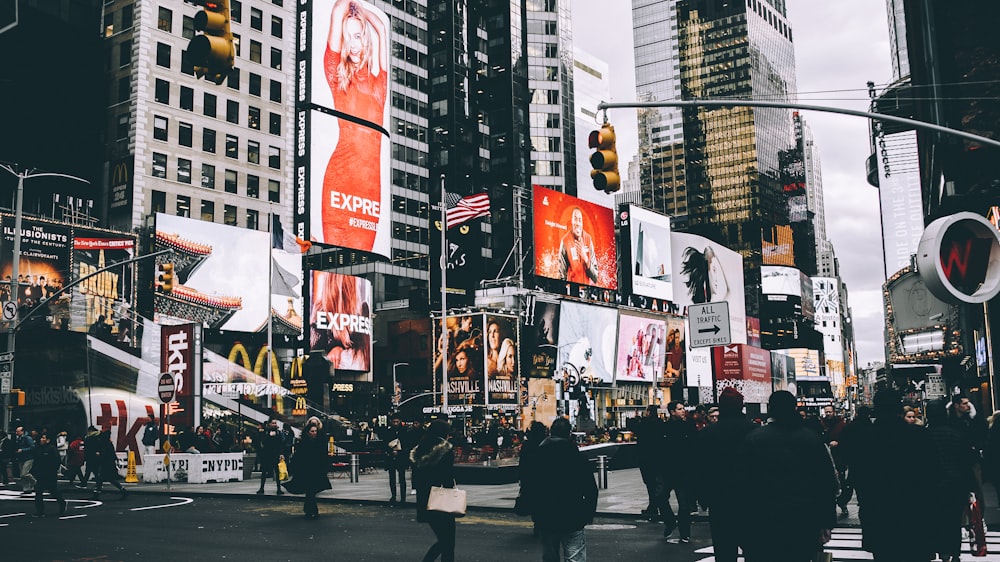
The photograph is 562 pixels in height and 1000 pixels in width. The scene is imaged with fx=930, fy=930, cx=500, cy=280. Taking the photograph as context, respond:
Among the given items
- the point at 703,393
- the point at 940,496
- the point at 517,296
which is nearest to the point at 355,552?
the point at 940,496

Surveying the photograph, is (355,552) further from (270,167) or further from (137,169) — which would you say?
(270,167)

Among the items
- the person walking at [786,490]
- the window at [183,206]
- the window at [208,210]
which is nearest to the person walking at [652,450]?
the person walking at [786,490]

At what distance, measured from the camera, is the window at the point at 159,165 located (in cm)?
6881

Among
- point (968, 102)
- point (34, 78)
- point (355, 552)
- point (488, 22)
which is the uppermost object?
point (488, 22)

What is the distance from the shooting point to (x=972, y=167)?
82.5ft

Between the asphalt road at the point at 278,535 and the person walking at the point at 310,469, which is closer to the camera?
the asphalt road at the point at 278,535

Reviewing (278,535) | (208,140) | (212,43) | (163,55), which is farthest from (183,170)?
(212,43)

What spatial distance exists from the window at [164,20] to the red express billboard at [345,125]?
34.9ft

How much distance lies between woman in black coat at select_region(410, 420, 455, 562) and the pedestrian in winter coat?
4886 millimetres

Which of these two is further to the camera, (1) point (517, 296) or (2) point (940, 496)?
(1) point (517, 296)

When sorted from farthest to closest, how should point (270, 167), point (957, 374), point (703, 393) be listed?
point (703, 393) < point (270, 167) < point (957, 374)

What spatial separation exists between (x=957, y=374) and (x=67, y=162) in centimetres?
6071

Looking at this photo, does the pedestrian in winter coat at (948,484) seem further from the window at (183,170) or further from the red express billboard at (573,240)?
the red express billboard at (573,240)

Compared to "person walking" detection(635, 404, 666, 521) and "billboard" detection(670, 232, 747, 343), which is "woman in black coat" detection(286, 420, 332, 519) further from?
"billboard" detection(670, 232, 747, 343)
